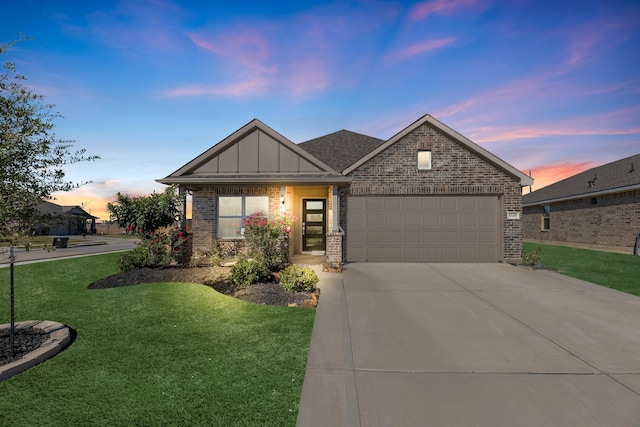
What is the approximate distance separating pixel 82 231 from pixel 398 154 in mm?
52704

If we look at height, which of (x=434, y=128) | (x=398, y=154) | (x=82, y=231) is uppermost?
(x=434, y=128)

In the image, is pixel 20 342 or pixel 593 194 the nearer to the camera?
pixel 20 342

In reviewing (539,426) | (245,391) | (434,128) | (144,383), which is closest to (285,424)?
(245,391)

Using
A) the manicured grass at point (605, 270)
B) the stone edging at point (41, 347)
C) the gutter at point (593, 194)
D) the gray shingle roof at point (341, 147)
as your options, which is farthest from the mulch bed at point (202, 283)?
the gutter at point (593, 194)

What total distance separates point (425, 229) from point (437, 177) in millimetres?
2086

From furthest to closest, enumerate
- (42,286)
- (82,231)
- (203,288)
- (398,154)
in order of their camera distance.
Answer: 1. (82,231)
2. (398,154)
3. (42,286)
4. (203,288)

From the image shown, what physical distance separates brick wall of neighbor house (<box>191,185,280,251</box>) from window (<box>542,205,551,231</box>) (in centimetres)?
2261

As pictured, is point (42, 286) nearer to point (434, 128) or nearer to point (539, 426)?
point (539, 426)

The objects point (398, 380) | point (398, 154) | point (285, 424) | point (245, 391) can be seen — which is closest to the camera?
point (285, 424)

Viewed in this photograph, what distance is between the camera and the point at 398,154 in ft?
36.6

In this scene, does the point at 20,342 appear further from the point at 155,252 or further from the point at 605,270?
the point at 605,270

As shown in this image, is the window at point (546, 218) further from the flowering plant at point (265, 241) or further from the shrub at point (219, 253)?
the shrub at point (219, 253)

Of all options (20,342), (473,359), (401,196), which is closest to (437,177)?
(401,196)

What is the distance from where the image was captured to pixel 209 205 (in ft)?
35.8
